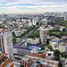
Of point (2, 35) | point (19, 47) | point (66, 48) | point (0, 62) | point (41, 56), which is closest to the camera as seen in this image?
point (0, 62)

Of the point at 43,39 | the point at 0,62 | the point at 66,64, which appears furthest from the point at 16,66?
the point at 43,39

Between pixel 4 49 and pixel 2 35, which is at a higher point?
pixel 2 35

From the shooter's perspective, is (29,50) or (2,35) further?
(29,50)

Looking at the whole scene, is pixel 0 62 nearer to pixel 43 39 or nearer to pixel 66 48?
pixel 66 48

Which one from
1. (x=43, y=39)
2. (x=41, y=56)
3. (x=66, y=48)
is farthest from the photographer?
(x=43, y=39)

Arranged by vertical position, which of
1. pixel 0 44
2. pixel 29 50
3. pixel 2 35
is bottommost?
pixel 29 50

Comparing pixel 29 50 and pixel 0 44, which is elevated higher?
pixel 0 44

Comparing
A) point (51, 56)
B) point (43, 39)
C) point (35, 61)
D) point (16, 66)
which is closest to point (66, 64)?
point (51, 56)

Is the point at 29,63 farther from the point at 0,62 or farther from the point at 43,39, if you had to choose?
the point at 43,39

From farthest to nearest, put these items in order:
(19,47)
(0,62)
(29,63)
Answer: (19,47) → (29,63) → (0,62)
